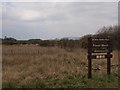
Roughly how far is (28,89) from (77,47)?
15843 millimetres

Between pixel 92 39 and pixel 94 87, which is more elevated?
pixel 92 39

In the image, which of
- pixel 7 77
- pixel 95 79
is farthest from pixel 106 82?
pixel 7 77

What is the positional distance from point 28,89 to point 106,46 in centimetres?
409

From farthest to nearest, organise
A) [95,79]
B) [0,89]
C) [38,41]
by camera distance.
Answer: [38,41]
[95,79]
[0,89]

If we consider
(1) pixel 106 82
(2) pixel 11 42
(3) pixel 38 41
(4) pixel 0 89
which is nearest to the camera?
(4) pixel 0 89

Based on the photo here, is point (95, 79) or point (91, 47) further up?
point (91, 47)

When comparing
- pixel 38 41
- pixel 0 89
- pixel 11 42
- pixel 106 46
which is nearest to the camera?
pixel 0 89

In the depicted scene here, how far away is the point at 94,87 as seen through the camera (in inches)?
260

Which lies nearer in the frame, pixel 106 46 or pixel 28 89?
pixel 28 89

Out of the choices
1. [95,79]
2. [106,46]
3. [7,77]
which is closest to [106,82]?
[95,79]

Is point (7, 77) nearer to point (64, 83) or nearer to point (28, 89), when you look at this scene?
point (28, 89)

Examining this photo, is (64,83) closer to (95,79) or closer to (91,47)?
(95,79)

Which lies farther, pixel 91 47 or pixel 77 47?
pixel 77 47

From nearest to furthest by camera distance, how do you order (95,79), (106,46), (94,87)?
(94,87) → (95,79) → (106,46)
